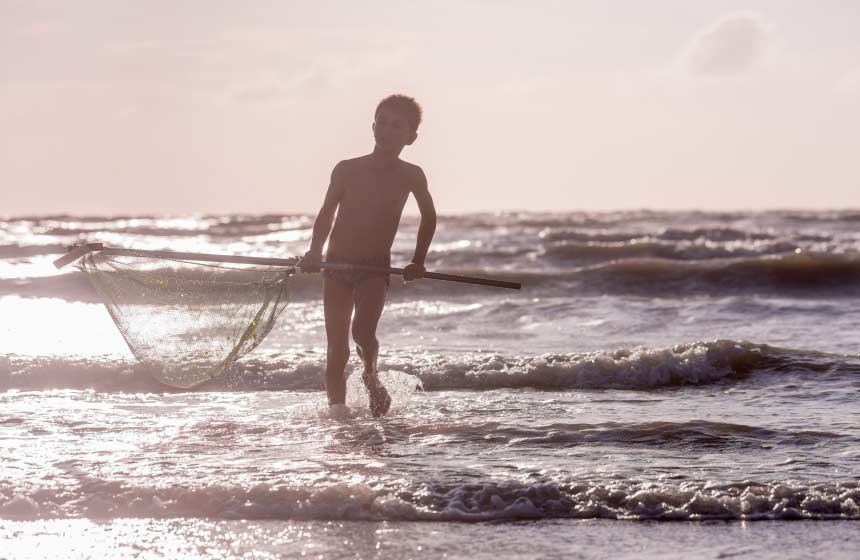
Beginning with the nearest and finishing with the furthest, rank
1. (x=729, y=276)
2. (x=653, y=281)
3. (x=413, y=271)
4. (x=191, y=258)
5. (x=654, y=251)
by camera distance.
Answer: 1. (x=191, y=258)
2. (x=413, y=271)
3. (x=653, y=281)
4. (x=729, y=276)
5. (x=654, y=251)

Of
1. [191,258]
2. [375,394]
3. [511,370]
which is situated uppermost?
[191,258]

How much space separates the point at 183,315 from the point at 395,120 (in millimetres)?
1785

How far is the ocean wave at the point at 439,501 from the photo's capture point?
496 centimetres

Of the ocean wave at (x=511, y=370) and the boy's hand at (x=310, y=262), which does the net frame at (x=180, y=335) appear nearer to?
the boy's hand at (x=310, y=262)

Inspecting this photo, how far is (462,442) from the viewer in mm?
6410

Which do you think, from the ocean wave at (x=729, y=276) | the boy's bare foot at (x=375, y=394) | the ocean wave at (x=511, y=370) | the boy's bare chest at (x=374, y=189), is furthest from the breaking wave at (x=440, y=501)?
the ocean wave at (x=729, y=276)

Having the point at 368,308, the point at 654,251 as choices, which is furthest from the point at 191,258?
the point at 654,251

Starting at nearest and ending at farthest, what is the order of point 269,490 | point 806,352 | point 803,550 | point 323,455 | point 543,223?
1. point 803,550
2. point 269,490
3. point 323,455
4. point 806,352
5. point 543,223

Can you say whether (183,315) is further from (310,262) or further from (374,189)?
(374,189)

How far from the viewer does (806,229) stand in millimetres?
37125

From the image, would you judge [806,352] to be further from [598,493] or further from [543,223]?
[543,223]

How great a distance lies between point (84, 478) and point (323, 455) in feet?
4.12

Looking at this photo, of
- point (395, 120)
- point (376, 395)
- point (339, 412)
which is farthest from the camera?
point (376, 395)

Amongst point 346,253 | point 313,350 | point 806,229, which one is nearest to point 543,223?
point 806,229
